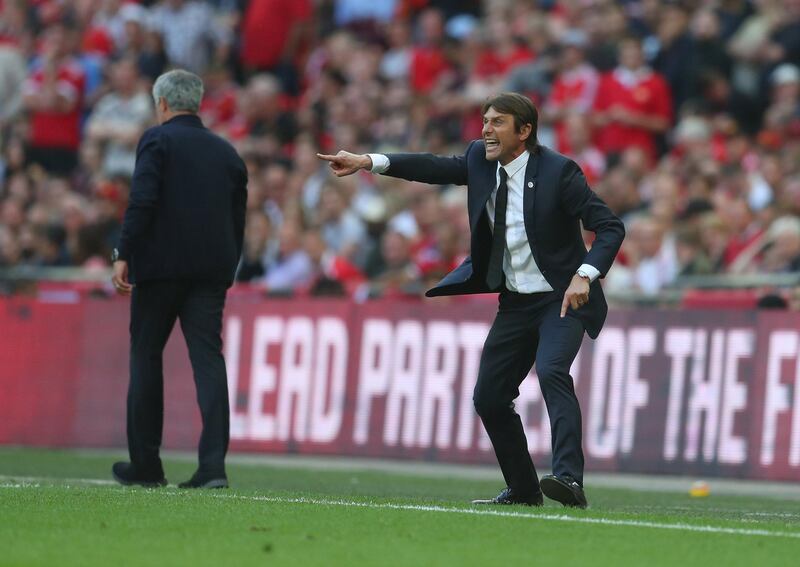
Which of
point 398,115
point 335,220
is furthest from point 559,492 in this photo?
point 398,115

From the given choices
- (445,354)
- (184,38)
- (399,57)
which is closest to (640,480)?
(445,354)

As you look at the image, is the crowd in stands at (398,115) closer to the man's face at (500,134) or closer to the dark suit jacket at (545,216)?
the dark suit jacket at (545,216)

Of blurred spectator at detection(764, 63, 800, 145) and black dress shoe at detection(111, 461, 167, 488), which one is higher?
blurred spectator at detection(764, 63, 800, 145)

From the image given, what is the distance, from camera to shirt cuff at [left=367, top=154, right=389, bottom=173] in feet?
30.9

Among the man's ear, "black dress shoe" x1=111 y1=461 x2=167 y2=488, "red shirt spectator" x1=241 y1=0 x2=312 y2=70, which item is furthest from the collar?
"red shirt spectator" x1=241 y1=0 x2=312 y2=70

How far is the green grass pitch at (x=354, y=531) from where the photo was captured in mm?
7219

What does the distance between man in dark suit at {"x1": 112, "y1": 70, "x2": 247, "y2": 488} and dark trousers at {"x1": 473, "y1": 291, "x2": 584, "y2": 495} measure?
1845 millimetres

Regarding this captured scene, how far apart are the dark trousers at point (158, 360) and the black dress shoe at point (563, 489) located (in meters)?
2.33

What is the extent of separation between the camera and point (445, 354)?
15.5m

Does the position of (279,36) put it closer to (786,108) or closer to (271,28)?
(271,28)

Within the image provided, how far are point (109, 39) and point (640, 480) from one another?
1271 cm

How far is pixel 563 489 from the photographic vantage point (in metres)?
9.01

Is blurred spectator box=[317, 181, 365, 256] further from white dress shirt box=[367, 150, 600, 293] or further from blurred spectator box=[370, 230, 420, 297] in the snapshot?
white dress shirt box=[367, 150, 600, 293]

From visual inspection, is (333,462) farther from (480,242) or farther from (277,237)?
(480,242)
